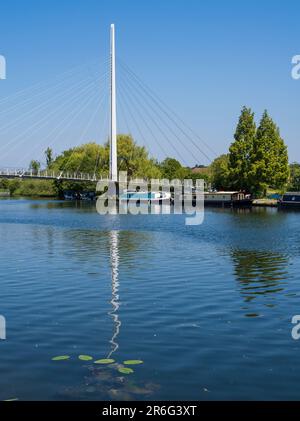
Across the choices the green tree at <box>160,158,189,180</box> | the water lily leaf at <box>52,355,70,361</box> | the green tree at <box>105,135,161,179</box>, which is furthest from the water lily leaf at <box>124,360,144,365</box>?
the green tree at <box>160,158,189,180</box>

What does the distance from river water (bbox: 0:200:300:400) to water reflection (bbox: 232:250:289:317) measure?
0.05m

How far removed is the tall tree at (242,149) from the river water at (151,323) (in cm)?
6868

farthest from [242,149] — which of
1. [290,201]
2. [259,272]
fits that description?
[259,272]

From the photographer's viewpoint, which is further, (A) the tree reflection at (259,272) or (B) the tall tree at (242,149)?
(B) the tall tree at (242,149)

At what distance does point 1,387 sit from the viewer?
39.7 feet

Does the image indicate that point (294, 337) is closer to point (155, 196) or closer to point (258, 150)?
point (258, 150)

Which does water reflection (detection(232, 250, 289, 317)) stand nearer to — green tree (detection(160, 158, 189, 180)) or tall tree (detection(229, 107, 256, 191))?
tall tree (detection(229, 107, 256, 191))

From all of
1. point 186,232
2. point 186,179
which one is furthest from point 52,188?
point 186,232

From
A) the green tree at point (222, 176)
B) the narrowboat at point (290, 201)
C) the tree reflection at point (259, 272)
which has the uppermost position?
the green tree at point (222, 176)

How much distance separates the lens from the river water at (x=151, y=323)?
12299 millimetres

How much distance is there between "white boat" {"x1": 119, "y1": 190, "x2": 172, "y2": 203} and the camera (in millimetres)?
127688

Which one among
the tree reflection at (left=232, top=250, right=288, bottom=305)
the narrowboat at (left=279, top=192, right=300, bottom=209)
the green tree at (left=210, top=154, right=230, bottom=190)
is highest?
the green tree at (left=210, top=154, right=230, bottom=190)

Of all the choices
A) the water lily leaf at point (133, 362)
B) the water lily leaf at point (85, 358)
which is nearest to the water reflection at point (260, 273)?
the water lily leaf at point (133, 362)

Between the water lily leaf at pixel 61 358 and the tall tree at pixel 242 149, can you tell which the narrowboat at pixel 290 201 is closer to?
the tall tree at pixel 242 149
